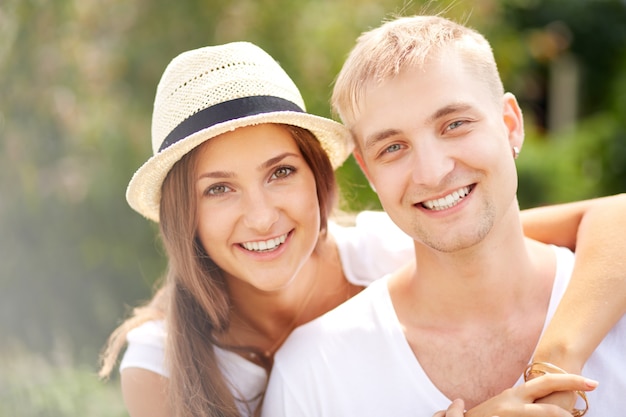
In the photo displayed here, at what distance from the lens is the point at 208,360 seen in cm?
293

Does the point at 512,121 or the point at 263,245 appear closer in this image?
the point at 512,121

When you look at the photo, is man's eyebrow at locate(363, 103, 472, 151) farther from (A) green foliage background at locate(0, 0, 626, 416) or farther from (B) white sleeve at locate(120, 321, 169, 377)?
(A) green foliage background at locate(0, 0, 626, 416)

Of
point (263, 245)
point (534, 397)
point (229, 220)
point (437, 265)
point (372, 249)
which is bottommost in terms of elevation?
point (534, 397)

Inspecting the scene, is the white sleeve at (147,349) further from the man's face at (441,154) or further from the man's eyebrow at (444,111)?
the man's eyebrow at (444,111)

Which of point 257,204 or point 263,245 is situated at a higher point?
point 257,204

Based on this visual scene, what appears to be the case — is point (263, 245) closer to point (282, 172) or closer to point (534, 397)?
point (282, 172)

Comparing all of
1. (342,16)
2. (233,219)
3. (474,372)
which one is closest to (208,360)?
(233,219)

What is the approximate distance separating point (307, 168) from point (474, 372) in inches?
38.6

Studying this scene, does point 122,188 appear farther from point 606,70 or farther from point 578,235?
point 606,70

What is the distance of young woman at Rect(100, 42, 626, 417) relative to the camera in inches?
107

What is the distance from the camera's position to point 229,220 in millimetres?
2775

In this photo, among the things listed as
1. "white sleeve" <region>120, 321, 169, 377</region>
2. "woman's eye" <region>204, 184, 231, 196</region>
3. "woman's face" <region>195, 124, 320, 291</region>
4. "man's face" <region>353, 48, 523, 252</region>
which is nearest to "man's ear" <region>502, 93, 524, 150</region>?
"man's face" <region>353, 48, 523, 252</region>

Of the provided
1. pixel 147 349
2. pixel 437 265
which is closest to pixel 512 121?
pixel 437 265

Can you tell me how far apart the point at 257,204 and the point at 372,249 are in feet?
2.71
